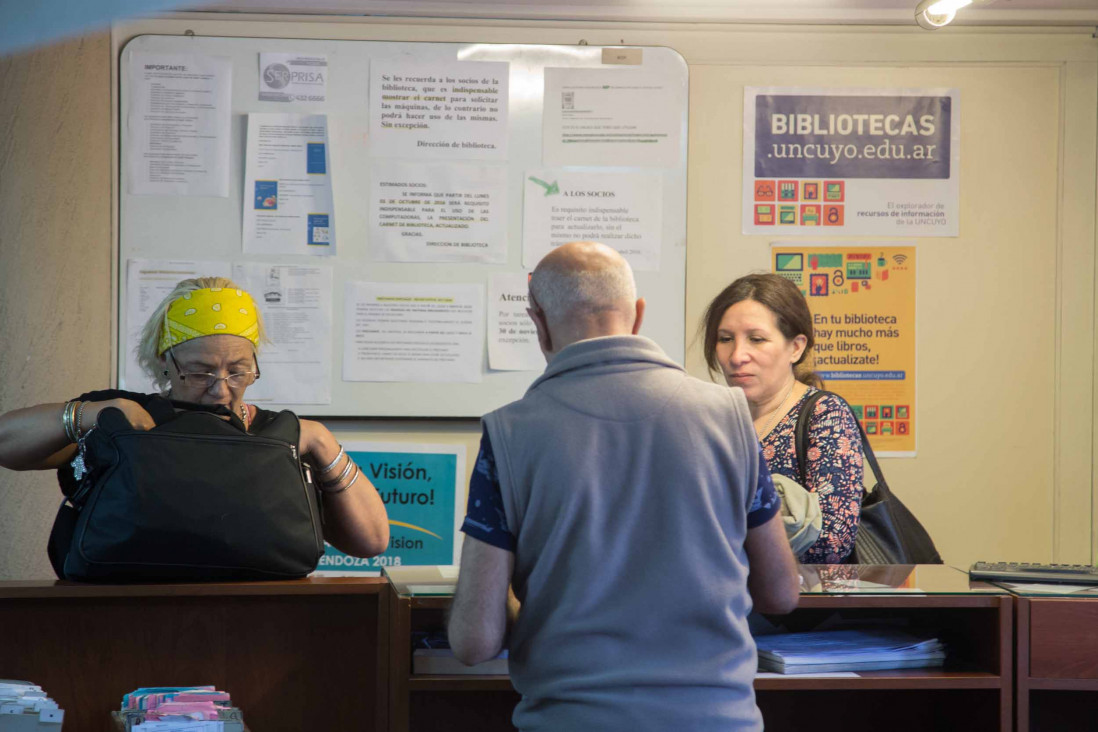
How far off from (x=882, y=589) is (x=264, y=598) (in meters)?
1.07

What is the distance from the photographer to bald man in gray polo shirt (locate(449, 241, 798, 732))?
1.32 metres

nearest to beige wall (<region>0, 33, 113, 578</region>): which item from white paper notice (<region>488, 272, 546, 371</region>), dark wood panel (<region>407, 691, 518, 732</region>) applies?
white paper notice (<region>488, 272, 546, 371</region>)

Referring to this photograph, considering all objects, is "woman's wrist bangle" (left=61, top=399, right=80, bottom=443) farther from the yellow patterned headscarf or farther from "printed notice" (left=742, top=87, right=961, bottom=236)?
"printed notice" (left=742, top=87, right=961, bottom=236)

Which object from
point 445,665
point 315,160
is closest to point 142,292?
point 315,160

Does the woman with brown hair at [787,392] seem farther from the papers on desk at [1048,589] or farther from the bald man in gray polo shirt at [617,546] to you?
the bald man in gray polo shirt at [617,546]

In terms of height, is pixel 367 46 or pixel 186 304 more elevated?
pixel 367 46

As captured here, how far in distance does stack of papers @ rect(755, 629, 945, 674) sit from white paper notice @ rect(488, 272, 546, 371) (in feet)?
5.76

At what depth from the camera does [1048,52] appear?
3.56 m

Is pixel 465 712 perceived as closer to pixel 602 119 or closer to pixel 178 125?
pixel 602 119

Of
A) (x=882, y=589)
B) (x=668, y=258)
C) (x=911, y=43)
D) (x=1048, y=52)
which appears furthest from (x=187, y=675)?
(x=1048, y=52)

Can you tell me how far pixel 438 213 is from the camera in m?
3.48

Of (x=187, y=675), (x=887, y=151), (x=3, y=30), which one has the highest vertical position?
(x=3, y=30)

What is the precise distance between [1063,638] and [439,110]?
2464 mm

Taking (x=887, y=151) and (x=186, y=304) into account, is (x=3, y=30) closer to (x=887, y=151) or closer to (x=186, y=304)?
(x=186, y=304)
